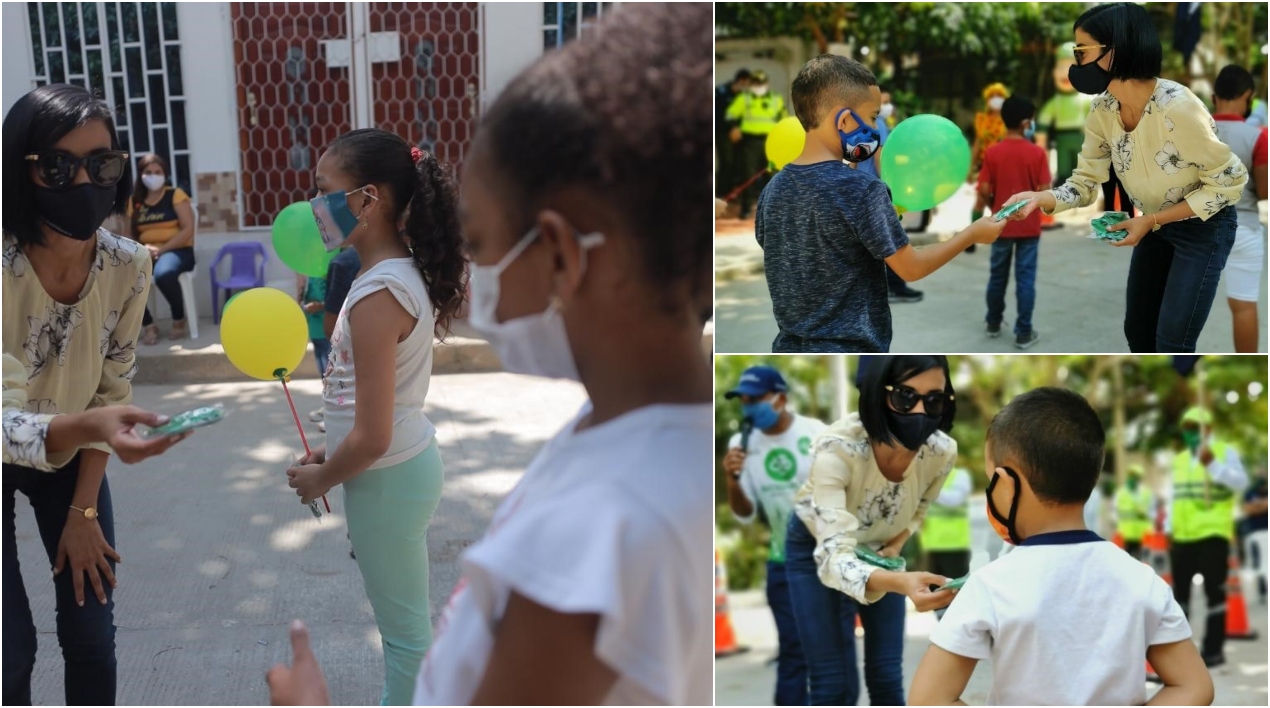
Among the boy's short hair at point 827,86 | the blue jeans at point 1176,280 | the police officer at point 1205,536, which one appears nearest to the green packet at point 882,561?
the boy's short hair at point 827,86

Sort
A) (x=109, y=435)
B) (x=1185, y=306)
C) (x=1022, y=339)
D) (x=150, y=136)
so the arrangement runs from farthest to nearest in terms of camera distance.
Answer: (x=150, y=136)
(x=1022, y=339)
(x=1185, y=306)
(x=109, y=435)

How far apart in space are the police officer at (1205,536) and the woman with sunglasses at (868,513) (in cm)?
338

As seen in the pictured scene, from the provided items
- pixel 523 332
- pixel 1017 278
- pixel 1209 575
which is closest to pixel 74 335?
pixel 523 332

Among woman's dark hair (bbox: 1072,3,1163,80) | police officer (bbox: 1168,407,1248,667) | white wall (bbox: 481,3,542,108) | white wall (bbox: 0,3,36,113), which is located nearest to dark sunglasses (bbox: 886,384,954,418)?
woman's dark hair (bbox: 1072,3,1163,80)

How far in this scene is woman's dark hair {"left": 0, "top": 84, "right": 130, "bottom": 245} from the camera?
2.49 metres

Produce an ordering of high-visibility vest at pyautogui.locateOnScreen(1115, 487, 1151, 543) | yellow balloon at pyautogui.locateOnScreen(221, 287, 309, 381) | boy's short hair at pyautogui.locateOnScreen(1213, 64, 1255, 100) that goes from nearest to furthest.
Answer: yellow balloon at pyautogui.locateOnScreen(221, 287, 309, 381)
boy's short hair at pyautogui.locateOnScreen(1213, 64, 1255, 100)
high-visibility vest at pyautogui.locateOnScreen(1115, 487, 1151, 543)

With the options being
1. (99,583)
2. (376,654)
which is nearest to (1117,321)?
(376,654)

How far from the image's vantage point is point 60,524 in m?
2.70

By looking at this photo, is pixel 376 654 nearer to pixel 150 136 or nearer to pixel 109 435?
pixel 109 435

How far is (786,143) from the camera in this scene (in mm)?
4863

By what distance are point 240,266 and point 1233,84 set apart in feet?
22.7

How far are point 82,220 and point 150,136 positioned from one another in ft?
23.8

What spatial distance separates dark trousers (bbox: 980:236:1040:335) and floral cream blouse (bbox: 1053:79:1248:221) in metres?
2.58

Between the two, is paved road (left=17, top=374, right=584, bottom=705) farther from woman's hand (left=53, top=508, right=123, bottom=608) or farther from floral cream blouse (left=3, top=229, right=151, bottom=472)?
floral cream blouse (left=3, top=229, right=151, bottom=472)
